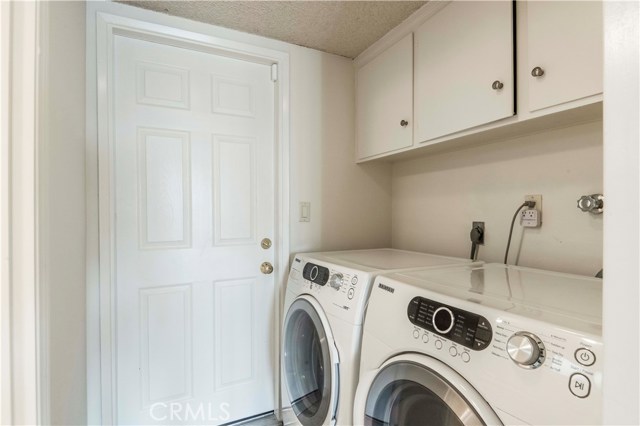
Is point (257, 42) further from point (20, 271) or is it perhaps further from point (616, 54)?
point (616, 54)

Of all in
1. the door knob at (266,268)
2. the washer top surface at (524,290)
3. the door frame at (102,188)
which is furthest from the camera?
the door knob at (266,268)

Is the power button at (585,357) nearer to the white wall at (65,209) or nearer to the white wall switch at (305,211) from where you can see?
the white wall at (65,209)

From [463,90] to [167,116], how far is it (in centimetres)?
143

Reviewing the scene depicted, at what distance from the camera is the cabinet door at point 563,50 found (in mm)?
882

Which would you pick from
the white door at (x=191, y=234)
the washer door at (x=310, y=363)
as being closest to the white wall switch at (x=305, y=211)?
the white door at (x=191, y=234)

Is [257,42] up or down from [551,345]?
up

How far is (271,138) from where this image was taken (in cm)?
181

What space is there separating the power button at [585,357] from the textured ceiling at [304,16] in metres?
1.53

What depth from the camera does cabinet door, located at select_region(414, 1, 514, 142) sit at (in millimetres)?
1112

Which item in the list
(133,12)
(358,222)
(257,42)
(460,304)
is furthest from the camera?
(358,222)

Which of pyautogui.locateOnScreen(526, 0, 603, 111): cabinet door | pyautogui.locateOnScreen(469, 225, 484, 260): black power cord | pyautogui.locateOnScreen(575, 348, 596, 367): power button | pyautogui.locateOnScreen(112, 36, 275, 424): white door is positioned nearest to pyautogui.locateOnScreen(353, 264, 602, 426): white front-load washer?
pyautogui.locateOnScreen(575, 348, 596, 367): power button

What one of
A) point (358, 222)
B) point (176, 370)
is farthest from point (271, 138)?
point (176, 370)

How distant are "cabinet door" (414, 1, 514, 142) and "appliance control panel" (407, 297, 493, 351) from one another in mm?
800

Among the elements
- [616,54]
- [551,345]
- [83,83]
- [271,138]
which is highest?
[83,83]
